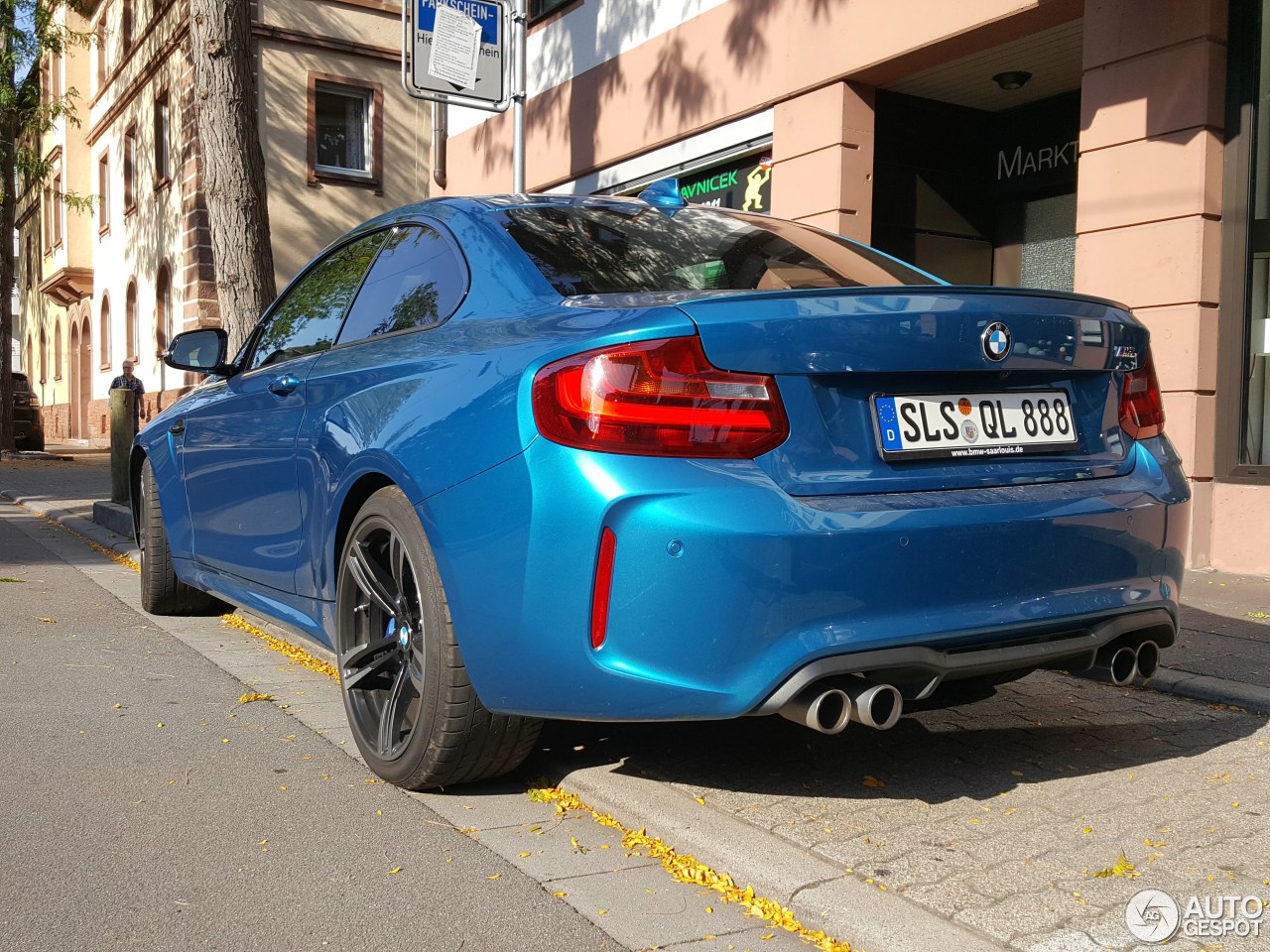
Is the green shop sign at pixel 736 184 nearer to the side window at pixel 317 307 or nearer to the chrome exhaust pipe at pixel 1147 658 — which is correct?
the side window at pixel 317 307

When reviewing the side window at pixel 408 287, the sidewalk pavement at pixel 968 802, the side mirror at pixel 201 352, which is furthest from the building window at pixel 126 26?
the sidewalk pavement at pixel 968 802

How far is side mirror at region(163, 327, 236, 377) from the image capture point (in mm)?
5184

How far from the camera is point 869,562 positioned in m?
2.80

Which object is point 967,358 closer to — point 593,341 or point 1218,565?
point 593,341

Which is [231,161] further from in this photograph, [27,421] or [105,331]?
[105,331]

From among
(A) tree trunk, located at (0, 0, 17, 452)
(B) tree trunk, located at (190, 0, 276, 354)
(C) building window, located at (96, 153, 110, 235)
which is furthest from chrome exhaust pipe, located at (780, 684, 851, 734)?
(C) building window, located at (96, 153, 110, 235)

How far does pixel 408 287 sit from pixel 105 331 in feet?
98.9

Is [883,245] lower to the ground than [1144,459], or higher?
higher

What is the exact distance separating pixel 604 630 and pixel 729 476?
1.36 feet

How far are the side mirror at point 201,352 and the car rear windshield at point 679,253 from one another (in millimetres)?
1925

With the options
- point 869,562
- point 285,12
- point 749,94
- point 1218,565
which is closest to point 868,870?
point 869,562

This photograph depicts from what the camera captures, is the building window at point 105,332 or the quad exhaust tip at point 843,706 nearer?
the quad exhaust tip at point 843,706

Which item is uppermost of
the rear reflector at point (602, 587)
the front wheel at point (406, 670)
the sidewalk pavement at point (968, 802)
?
the rear reflector at point (602, 587)

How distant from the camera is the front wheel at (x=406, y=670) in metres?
3.21
